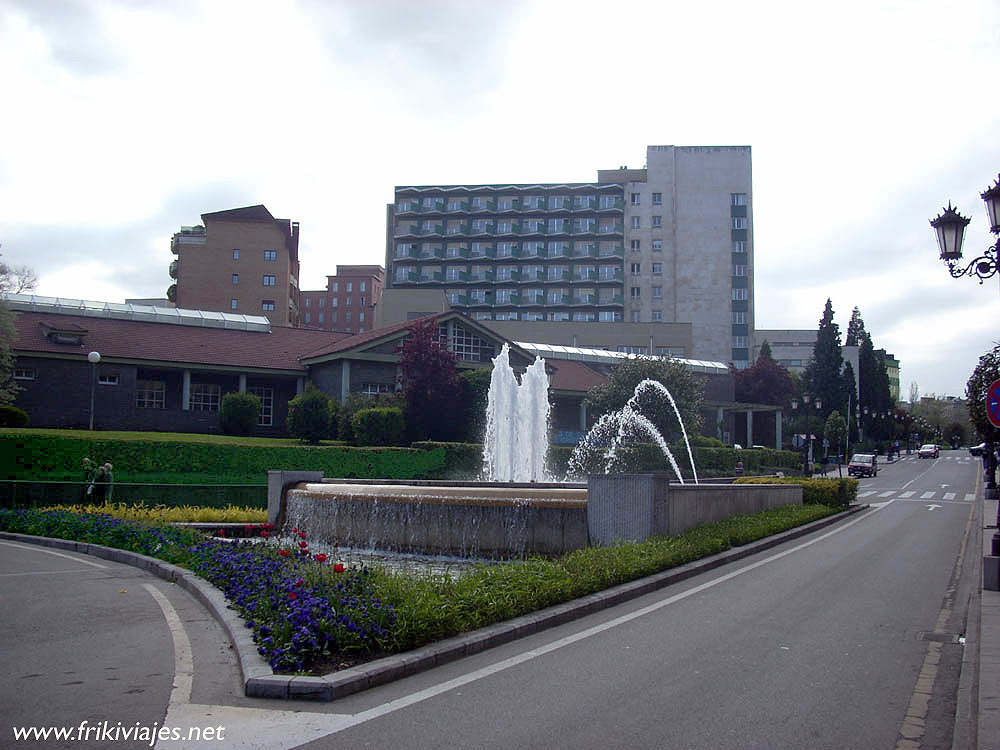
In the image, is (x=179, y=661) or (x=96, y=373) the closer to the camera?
(x=179, y=661)

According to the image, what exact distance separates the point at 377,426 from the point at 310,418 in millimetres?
3433

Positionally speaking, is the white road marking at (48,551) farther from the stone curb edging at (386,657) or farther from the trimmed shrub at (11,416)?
the trimmed shrub at (11,416)

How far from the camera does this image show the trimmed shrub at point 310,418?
127ft

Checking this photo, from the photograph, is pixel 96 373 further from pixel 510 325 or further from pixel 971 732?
pixel 510 325

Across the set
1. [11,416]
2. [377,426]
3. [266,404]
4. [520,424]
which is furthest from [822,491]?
[11,416]

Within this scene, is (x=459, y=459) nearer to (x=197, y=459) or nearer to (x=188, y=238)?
(x=197, y=459)

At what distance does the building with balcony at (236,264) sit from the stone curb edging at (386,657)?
66.4 meters

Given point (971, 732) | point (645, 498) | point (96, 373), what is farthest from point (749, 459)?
point (971, 732)

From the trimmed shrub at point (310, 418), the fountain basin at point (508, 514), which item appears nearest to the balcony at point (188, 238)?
the trimmed shrub at point (310, 418)

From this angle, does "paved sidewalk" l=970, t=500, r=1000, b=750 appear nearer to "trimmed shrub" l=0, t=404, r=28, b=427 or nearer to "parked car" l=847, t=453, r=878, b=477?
"trimmed shrub" l=0, t=404, r=28, b=427

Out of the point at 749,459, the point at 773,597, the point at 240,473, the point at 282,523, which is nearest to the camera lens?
the point at 773,597

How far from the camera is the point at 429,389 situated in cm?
3975

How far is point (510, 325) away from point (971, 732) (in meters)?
77.8

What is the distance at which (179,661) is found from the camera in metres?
7.52
